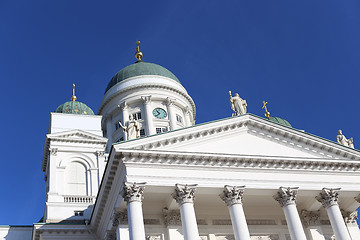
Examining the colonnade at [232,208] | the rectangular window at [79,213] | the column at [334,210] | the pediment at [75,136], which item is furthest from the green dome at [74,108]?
the column at [334,210]

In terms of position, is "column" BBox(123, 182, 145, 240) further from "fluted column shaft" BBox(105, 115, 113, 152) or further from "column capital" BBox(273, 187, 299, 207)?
"fluted column shaft" BBox(105, 115, 113, 152)

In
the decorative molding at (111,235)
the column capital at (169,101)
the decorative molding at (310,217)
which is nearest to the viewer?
the decorative molding at (111,235)

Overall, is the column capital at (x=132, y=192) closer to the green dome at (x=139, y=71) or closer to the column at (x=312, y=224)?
the column at (x=312, y=224)

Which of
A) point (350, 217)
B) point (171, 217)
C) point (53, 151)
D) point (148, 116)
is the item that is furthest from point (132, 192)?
point (148, 116)

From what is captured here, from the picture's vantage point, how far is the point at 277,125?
88.1 ft

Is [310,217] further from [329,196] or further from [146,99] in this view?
[146,99]

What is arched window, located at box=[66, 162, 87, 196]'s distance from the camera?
33.3m

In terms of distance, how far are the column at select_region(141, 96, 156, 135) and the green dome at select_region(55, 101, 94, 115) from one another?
5.75 m

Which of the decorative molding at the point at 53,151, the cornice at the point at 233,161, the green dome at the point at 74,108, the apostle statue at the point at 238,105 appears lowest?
the cornice at the point at 233,161

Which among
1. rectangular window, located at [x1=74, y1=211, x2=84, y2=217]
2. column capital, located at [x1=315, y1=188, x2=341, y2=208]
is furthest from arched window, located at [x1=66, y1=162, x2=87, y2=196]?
column capital, located at [x1=315, y1=188, x2=341, y2=208]

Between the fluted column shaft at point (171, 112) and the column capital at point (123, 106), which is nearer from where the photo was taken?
the fluted column shaft at point (171, 112)

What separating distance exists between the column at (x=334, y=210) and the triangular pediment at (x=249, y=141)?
2.27 meters

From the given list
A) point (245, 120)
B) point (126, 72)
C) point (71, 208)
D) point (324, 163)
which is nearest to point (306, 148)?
point (324, 163)

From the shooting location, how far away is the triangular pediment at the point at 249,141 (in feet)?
80.8
